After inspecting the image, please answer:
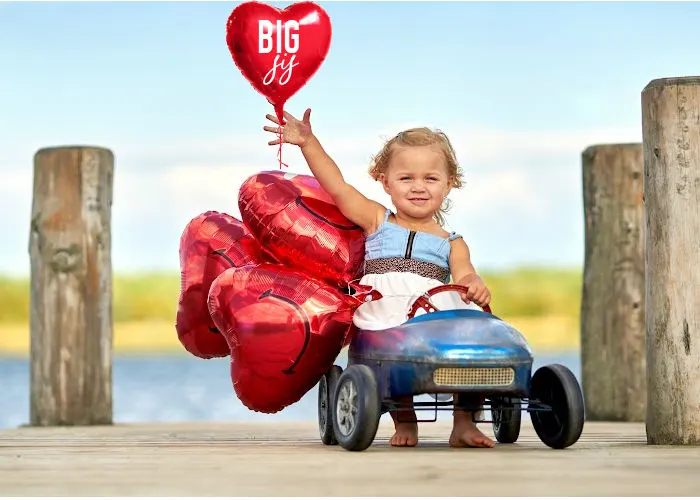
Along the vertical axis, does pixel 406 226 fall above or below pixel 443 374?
above

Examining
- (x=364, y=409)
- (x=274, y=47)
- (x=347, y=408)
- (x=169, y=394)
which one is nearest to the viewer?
(x=364, y=409)

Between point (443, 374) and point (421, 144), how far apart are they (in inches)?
39.2

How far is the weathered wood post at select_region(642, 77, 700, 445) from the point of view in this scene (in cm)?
532

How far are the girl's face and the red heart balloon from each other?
76cm

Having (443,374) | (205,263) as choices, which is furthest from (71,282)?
(443,374)

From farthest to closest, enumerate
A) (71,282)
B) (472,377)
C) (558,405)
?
(71,282)
(558,405)
(472,377)

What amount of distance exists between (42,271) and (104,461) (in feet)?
10.6

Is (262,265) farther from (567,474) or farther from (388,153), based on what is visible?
(567,474)

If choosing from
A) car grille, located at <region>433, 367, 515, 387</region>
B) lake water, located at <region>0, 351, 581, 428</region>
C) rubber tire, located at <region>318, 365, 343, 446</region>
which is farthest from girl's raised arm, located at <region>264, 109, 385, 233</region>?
lake water, located at <region>0, 351, 581, 428</region>

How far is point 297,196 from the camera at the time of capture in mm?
5746

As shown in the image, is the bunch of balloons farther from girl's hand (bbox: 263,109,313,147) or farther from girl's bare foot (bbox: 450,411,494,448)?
girl's bare foot (bbox: 450,411,494,448)

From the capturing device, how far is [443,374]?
4.93m

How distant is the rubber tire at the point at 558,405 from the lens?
5.10 metres

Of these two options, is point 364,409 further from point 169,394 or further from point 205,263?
point 169,394
